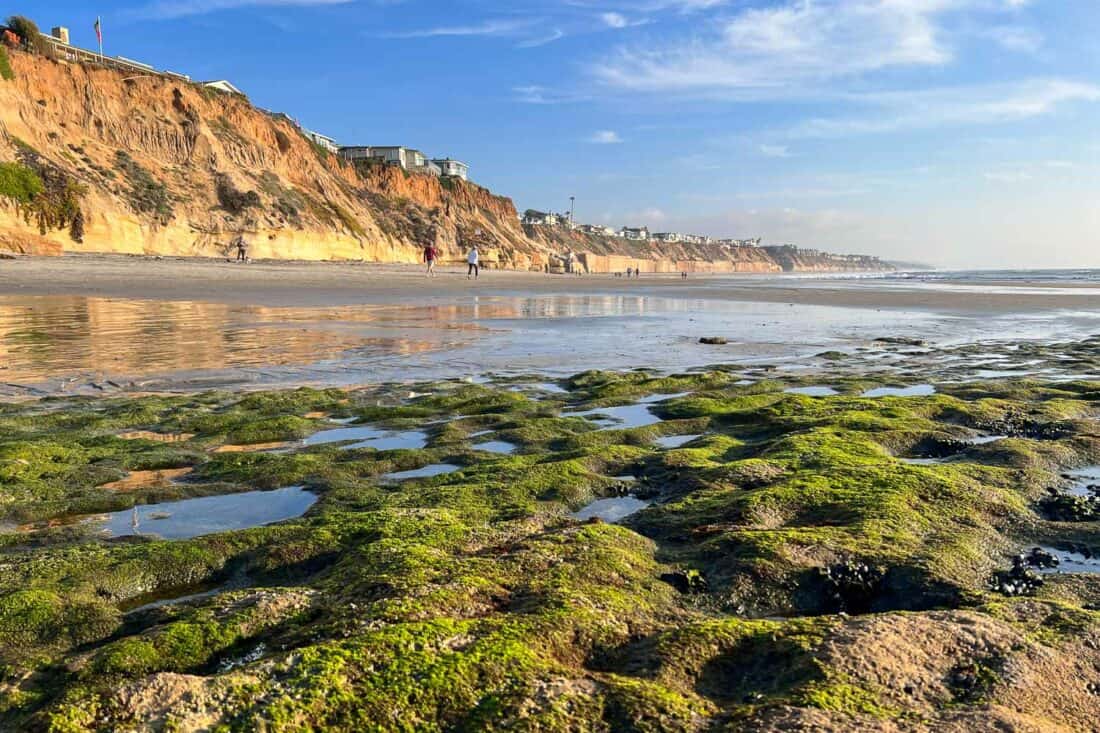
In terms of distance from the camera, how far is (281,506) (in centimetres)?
445

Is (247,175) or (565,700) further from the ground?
(247,175)

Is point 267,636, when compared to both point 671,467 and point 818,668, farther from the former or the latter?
point 671,467

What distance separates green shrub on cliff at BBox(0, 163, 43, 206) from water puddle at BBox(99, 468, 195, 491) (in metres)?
34.6

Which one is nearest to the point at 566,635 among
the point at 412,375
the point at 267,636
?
the point at 267,636

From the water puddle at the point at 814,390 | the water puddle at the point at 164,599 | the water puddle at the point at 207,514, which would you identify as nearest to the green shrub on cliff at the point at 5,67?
the water puddle at the point at 207,514

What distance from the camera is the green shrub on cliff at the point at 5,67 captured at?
37375mm

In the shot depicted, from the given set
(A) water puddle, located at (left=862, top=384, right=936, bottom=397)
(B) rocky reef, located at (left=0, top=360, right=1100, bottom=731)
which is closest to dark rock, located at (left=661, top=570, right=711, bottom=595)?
(B) rocky reef, located at (left=0, top=360, right=1100, bottom=731)

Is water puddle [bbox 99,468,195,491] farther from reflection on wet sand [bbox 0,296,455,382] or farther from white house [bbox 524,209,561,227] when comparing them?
white house [bbox 524,209,561,227]

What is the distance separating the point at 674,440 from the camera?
6246 mm

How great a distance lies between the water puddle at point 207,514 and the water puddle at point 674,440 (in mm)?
2895

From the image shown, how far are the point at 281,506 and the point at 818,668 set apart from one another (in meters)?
3.37

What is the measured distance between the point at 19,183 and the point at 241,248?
10.8 meters

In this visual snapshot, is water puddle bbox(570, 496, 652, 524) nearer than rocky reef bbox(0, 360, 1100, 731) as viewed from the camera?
No

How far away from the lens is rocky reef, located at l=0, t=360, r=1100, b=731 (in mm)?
2014
